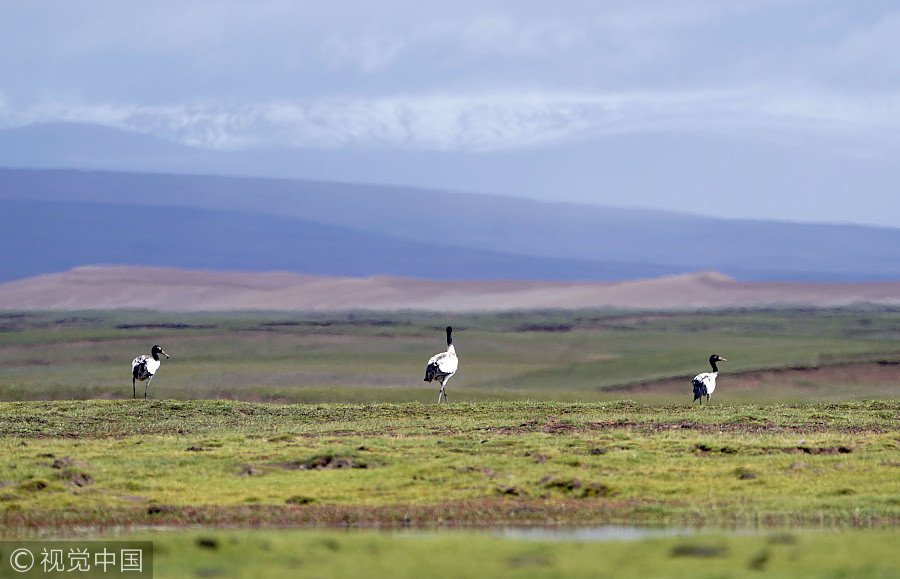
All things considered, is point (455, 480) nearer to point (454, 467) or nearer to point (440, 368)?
point (454, 467)

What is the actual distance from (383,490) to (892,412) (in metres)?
20.6

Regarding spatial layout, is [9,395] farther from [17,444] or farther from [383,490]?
[383,490]

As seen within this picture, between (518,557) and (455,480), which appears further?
(455,480)

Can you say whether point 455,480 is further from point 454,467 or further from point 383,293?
point 383,293

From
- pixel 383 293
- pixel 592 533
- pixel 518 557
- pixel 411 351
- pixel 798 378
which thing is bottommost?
pixel 592 533

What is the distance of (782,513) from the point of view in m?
23.5

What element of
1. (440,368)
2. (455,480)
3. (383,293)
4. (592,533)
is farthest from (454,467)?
(383,293)

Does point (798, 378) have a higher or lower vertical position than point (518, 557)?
higher

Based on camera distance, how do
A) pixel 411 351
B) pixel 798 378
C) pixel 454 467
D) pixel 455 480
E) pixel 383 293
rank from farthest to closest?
pixel 383 293, pixel 411 351, pixel 798 378, pixel 454 467, pixel 455 480

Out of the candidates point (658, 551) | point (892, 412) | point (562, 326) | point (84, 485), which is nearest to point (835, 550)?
point (658, 551)

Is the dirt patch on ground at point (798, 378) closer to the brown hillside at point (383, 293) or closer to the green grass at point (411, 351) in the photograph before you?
the green grass at point (411, 351)

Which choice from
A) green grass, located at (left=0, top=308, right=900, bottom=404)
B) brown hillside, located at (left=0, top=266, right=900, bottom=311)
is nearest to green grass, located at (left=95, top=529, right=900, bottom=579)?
green grass, located at (left=0, top=308, right=900, bottom=404)

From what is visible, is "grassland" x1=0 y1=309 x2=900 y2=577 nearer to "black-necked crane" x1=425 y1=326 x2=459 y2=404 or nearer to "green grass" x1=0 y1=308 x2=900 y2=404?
"green grass" x1=0 y1=308 x2=900 y2=404

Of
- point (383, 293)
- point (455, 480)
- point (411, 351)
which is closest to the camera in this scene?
point (455, 480)
